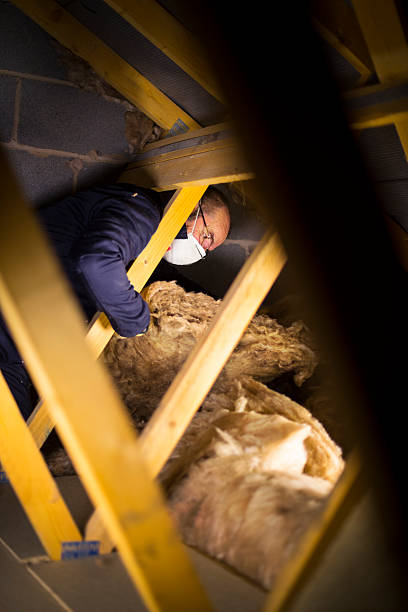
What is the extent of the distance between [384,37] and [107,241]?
1176 millimetres

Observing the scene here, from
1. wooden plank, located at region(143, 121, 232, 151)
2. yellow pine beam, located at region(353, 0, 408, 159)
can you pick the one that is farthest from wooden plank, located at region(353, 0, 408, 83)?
wooden plank, located at region(143, 121, 232, 151)

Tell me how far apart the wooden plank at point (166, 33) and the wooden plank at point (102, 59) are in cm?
41

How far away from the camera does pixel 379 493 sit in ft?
2.08

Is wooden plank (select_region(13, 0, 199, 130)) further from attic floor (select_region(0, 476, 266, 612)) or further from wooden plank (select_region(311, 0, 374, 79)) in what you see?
attic floor (select_region(0, 476, 266, 612))

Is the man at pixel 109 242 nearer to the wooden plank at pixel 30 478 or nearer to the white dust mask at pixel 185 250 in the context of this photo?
the white dust mask at pixel 185 250

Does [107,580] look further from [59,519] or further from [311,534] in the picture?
[311,534]

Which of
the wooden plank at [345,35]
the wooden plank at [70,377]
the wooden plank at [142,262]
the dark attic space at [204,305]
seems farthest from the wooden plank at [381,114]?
the wooden plank at [70,377]

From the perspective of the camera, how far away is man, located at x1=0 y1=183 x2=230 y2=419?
1.78 meters

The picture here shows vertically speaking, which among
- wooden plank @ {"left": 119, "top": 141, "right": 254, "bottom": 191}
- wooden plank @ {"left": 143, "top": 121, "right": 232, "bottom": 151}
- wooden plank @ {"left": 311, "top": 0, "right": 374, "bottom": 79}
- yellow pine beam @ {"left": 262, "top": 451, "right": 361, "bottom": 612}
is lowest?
yellow pine beam @ {"left": 262, "top": 451, "right": 361, "bottom": 612}

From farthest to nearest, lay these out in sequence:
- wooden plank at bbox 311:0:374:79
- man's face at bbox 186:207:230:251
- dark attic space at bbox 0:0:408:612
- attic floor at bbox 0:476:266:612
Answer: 1. man's face at bbox 186:207:230:251
2. wooden plank at bbox 311:0:374:79
3. attic floor at bbox 0:476:266:612
4. dark attic space at bbox 0:0:408:612

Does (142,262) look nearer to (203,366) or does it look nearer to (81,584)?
(203,366)

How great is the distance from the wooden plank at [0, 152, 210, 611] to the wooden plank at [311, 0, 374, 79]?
1202 mm

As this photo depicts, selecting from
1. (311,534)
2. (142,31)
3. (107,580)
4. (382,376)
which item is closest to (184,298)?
(142,31)

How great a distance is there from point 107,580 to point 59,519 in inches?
8.5
